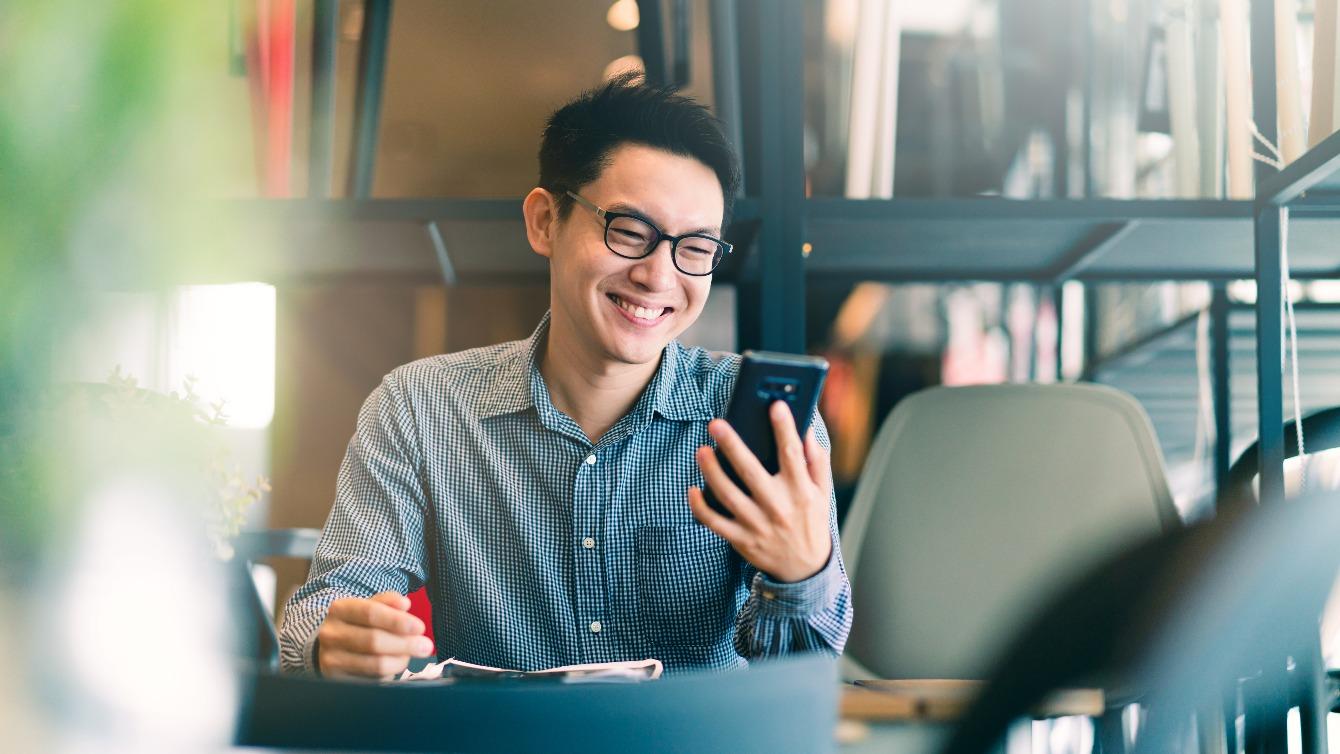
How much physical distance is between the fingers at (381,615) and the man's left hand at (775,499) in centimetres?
24

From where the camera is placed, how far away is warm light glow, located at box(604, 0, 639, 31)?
4.86 ft

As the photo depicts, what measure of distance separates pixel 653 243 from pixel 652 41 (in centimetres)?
44

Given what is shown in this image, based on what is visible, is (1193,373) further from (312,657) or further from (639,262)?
(312,657)

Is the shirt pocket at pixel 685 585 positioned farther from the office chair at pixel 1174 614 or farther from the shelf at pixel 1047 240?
the office chair at pixel 1174 614

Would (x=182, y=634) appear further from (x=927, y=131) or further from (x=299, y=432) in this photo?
(x=927, y=131)

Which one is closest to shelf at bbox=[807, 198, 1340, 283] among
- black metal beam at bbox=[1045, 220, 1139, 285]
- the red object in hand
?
black metal beam at bbox=[1045, 220, 1139, 285]

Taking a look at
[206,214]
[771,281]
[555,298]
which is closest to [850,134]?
[771,281]

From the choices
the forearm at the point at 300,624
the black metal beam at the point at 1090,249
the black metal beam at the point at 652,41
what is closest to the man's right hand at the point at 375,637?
the forearm at the point at 300,624

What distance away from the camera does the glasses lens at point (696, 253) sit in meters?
1.18

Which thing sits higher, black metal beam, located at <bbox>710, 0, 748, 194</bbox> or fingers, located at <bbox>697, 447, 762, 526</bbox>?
black metal beam, located at <bbox>710, 0, 748, 194</bbox>

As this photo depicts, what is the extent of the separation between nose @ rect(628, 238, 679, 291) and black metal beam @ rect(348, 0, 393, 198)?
17.7 inches

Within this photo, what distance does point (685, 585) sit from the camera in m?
1.22

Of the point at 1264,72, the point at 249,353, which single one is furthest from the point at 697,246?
the point at 249,353

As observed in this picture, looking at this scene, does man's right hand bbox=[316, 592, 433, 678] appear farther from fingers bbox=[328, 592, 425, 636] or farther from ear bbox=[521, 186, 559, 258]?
ear bbox=[521, 186, 559, 258]
